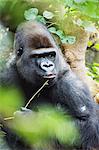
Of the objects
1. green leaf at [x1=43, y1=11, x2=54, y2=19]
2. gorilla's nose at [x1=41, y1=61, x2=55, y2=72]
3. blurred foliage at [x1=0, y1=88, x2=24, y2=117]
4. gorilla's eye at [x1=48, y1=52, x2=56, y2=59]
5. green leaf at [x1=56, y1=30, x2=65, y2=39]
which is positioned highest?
blurred foliage at [x1=0, y1=88, x2=24, y2=117]

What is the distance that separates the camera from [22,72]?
286 centimetres

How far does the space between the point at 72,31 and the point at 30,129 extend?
2.73 meters

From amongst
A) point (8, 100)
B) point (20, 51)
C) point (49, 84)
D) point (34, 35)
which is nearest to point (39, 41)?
point (34, 35)

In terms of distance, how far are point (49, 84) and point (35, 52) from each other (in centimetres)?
26

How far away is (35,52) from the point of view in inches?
107

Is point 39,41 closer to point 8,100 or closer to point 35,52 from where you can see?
point 35,52

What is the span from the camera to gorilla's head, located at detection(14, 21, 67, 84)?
2672 millimetres

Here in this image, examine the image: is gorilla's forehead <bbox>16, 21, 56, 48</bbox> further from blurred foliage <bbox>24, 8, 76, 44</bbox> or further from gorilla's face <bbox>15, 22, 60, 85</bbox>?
blurred foliage <bbox>24, 8, 76, 44</bbox>

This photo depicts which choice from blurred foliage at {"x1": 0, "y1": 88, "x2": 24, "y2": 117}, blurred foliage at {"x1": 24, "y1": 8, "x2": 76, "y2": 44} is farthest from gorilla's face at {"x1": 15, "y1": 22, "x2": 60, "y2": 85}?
blurred foliage at {"x1": 0, "y1": 88, "x2": 24, "y2": 117}

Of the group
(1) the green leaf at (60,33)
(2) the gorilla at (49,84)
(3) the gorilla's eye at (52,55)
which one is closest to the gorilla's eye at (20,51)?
(2) the gorilla at (49,84)

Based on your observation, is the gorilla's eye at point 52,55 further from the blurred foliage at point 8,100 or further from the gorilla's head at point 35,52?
the blurred foliage at point 8,100

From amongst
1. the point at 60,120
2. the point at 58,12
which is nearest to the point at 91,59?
the point at 58,12

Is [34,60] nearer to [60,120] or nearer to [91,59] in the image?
[60,120]

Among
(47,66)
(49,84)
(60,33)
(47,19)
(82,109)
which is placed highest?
(47,19)
